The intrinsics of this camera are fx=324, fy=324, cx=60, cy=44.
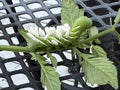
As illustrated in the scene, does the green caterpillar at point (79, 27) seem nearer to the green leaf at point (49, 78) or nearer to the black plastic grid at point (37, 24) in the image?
the green leaf at point (49, 78)

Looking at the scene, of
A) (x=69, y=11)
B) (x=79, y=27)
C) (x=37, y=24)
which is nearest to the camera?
(x=79, y=27)

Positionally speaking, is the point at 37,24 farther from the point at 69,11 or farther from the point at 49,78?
the point at 49,78

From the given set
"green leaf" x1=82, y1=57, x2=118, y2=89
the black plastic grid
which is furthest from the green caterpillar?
the black plastic grid

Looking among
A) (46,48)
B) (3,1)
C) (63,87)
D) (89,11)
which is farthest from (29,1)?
(46,48)

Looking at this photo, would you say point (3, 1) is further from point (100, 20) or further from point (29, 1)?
point (100, 20)

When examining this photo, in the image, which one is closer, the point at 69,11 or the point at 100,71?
the point at 100,71

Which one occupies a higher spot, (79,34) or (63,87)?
(79,34)

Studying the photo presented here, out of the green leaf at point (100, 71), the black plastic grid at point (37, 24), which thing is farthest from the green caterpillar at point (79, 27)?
the black plastic grid at point (37, 24)

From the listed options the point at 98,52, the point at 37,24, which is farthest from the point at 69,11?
the point at 37,24
